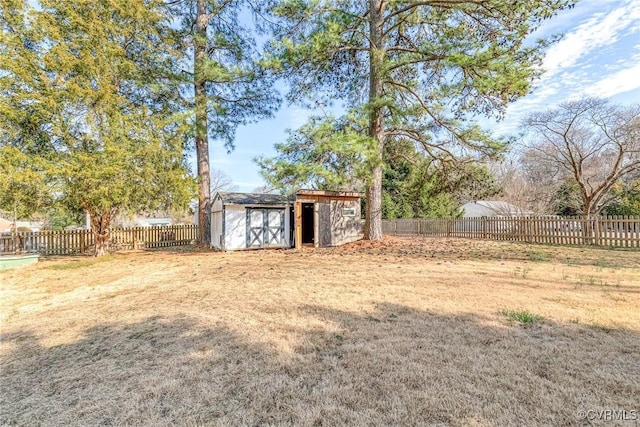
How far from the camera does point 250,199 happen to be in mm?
12898

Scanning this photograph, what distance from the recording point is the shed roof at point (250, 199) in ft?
40.8

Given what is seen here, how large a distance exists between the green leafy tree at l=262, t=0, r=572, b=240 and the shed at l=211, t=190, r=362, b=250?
1.68 meters

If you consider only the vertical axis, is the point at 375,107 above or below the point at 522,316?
above

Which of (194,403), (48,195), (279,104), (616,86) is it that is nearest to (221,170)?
(279,104)

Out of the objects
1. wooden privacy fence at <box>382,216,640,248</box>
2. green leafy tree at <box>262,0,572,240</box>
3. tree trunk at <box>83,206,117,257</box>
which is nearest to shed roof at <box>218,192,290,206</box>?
green leafy tree at <box>262,0,572,240</box>

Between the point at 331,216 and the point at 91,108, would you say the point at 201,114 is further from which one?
the point at 331,216

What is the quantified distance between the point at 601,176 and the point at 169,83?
22183mm

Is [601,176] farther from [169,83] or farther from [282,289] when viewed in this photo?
[169,83]

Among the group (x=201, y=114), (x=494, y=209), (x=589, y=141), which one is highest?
(x=201, y=114)

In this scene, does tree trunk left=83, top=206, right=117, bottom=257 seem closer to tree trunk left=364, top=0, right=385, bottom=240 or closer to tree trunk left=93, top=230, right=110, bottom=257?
tree trunk left=93, top=230, right=110, bottom=257

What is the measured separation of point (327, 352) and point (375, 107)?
8.49 metres

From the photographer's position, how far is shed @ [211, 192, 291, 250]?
40.6 ft

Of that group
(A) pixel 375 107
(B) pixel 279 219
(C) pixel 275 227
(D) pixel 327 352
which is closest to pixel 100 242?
(C) pixel 275 227

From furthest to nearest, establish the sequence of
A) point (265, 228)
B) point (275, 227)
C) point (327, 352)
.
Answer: point (275, 227), point (265, 228), point (327, 352)
